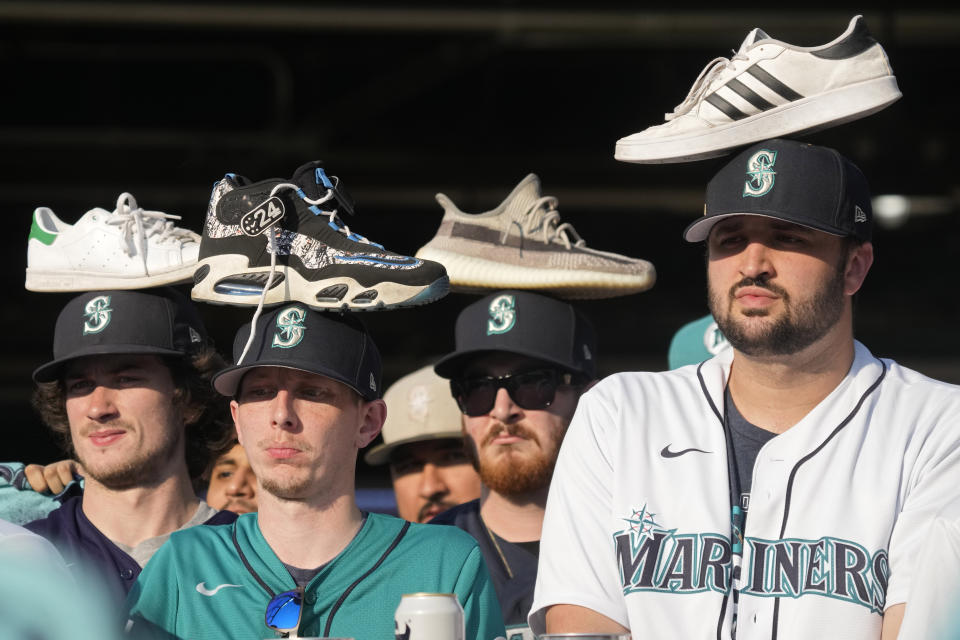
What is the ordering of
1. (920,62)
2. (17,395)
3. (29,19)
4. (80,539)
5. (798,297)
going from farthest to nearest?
(17,395) → (920,62) → (29,19) → (80,539) → (798,297)

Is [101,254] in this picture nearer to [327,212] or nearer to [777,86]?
[327,212]

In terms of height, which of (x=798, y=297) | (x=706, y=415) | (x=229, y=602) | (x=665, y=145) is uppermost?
(x=665, y=145)

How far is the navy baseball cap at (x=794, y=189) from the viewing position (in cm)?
279

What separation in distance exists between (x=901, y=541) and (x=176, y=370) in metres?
1.89

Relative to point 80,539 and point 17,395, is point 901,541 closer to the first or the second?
point 80,539

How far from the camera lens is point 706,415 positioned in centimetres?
291

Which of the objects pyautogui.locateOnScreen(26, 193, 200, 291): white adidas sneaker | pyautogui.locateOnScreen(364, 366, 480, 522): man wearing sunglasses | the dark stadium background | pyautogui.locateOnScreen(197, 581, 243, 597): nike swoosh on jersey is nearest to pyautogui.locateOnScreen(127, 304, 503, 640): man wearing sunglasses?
pyautogui.locateOnScreen(197, 581, 243, 597): nike swoosh on jersey

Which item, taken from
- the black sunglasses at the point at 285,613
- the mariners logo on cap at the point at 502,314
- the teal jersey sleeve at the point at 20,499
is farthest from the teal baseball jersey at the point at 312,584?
the mariners logo on cap at the point at 502,314

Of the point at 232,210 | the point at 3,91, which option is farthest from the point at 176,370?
the point at 3,91

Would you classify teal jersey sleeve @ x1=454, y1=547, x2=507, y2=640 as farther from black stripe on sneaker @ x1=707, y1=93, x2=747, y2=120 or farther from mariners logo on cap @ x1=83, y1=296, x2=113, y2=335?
mariners logo on cap @ x1=83, y1=296, x2=113, y2=335

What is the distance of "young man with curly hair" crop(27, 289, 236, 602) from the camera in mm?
3410

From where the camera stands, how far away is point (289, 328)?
290 cm

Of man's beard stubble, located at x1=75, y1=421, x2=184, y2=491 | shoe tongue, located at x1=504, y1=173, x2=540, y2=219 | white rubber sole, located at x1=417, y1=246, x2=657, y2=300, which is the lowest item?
man's beard stubble, located at x1=75, y1=421, x2=184, y2=491

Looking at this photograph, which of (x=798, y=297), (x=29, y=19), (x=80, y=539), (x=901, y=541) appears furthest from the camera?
(x=29, y=19)
